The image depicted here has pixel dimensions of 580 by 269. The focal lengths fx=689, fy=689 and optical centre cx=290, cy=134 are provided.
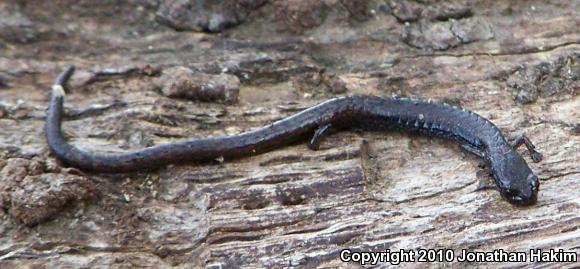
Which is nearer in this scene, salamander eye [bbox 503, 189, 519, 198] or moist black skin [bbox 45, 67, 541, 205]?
salamander eye [bbox 503, 189, 519, 198]

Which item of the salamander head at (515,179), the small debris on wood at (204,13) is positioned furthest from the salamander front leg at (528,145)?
the small debris on wood at (204,13)

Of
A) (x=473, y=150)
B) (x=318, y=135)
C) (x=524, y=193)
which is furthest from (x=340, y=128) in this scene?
(x=524, y=193)

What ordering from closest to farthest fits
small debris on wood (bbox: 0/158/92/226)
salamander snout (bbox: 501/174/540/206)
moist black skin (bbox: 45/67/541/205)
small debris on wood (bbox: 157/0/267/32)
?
1. small debris on wood (bbox: 0/158/92/226)
2. salamander snout (bbox: 501/174/540/206)
3. moist black skin (bbox: 45/67/541/205)
4. small debris on wood (bbox: 157/0/267/32)

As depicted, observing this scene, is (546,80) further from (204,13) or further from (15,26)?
(15,26)

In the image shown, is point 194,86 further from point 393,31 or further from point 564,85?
point 564,85

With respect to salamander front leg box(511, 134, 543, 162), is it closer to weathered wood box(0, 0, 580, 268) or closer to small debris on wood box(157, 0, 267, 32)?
weathered wood box(0, 0, 580, 268)

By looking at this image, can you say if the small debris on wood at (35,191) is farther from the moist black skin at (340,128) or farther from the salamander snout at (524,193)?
the salamander snout at (524,193)

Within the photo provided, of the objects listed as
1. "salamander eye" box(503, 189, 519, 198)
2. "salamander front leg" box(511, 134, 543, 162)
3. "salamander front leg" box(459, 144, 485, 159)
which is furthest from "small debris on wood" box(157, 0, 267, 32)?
"salamander eye" box(503, 189, 519, 198)
